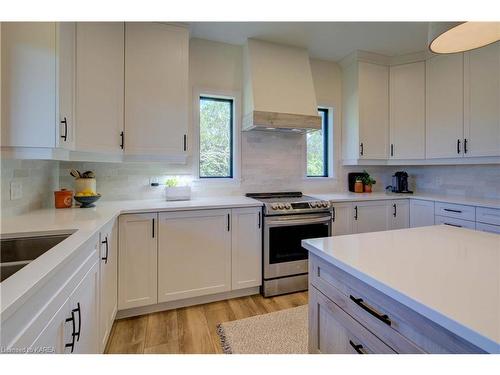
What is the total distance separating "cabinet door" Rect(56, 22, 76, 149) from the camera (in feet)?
5.25

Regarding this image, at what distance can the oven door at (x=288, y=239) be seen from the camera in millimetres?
2535

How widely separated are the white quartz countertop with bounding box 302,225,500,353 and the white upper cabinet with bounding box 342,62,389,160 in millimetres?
2071

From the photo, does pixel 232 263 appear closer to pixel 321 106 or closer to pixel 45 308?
pixel 45 308

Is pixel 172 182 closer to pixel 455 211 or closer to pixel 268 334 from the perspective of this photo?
pixel 268 334

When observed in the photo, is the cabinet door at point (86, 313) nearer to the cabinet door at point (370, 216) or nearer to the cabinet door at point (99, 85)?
the cabinet door at point (99, 85)

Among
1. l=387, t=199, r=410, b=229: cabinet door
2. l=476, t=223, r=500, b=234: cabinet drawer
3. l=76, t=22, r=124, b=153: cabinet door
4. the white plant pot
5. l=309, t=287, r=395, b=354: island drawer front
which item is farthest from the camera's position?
l=387, t=199, r=410, b=229: cabinet door

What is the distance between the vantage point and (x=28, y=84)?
59.6 inches

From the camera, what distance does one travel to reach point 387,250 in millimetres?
1099

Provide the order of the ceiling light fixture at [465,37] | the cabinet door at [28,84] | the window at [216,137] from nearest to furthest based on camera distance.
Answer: the ceiling light fixture at [465,37] < the cabinet door at [28,84] < the window at [216,137]

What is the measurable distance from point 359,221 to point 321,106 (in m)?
1.65

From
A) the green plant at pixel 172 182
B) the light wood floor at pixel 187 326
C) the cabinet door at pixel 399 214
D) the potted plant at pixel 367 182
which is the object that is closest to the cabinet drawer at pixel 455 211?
the cabinet door at pixel 399 214

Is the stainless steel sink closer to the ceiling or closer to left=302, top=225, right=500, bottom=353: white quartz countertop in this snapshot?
left=302, top=225, right=500, bottom=353: white quartz countertop

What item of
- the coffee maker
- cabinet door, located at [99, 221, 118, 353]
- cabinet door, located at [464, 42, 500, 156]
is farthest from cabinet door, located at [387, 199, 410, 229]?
cabinet door, located at [99, 221, 118, 353]
